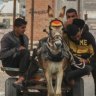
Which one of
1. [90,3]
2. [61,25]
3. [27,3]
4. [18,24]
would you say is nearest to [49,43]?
[61,25]

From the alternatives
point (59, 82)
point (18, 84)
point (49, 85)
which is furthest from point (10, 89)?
point (59, 82)

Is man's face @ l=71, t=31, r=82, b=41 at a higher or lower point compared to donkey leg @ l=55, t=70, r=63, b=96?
higher

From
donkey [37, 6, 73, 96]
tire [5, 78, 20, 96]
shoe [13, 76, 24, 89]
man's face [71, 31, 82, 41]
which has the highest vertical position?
man's face [71, 31, 82, 41]

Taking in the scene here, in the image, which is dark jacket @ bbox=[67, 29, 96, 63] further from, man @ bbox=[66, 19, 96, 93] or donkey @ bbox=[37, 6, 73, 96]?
donkey @ bbox=[37, 6, 73, 96]

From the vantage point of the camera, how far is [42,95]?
8.75 m

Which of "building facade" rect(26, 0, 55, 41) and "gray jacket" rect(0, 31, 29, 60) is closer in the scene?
"gray jacket" rect(0, 31, 29, 60)

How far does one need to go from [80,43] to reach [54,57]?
0.77m

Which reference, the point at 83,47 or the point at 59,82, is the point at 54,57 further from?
the point at 83,47

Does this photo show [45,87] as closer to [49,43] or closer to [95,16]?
[49,43]

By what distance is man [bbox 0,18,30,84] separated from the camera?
327 inches

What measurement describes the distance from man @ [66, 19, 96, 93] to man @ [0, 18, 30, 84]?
72 centimetres

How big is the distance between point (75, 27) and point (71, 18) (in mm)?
802

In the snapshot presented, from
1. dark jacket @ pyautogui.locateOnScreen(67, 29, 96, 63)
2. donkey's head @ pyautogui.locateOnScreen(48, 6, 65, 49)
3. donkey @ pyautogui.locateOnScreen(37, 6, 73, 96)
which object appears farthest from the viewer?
dark jacket @ pyautogui.locateOnScreen(67, 29, 96, 63)

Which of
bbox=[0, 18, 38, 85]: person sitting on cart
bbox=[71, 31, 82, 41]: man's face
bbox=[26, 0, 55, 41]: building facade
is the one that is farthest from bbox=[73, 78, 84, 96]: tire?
bbox=[26, 0, 55, 41]: building facade
